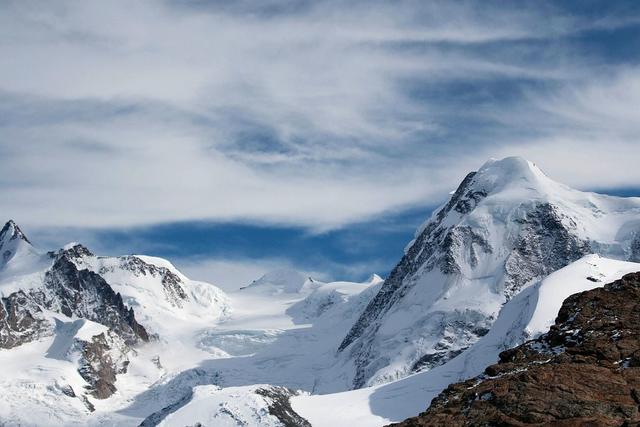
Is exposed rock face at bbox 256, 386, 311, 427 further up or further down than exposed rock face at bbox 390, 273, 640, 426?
further up

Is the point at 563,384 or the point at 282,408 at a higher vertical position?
the point at 282,408

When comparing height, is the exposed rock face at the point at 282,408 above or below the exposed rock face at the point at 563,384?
above

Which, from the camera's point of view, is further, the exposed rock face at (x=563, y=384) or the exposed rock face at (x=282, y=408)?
the exposed rock face at (x=282, y=408)

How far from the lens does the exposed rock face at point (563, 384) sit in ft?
198

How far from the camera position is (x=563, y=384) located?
62938 millimetres

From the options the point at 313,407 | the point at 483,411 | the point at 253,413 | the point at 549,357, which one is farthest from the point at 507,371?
the point at 313,407

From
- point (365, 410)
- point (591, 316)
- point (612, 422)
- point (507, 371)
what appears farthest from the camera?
point (365, 410)

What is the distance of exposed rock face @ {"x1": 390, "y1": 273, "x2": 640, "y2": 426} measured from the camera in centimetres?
6034

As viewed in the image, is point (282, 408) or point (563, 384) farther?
point (282, 408)

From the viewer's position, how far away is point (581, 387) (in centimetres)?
6241

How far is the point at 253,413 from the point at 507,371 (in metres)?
117

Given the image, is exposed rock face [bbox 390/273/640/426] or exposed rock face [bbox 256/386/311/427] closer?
exposed rock face [bbox 390/273/640/426]

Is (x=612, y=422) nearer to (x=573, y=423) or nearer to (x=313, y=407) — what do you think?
(x=573, y=423)

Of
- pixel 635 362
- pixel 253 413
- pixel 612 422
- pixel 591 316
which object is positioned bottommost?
pixel 612 422
